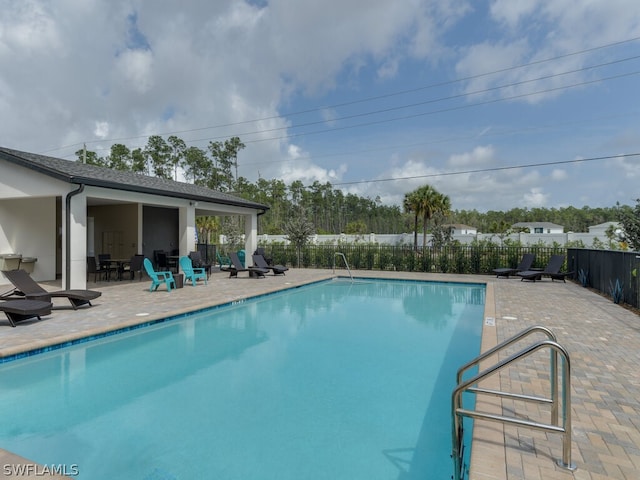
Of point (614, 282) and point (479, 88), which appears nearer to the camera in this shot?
point (614, 282)

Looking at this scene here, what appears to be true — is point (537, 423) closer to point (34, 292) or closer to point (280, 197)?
point (34, 292)

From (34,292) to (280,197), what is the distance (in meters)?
44.6

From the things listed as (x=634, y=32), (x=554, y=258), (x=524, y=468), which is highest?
(x=634, y=32)

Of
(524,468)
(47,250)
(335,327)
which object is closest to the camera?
(524,468)

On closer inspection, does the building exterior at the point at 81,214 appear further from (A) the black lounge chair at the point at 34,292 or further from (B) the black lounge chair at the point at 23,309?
(B) the black lounge chair at the point at 23,309

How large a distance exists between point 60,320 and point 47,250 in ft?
24.5

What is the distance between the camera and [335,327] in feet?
28.1

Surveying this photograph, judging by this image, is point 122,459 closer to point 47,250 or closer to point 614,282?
point 614,282

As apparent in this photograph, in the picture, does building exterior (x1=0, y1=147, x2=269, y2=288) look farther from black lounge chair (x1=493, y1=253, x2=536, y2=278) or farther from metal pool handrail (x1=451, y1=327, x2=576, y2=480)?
black lounge chair (x1=493, y1=253, x2=536, y2=278)

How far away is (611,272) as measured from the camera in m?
10.8

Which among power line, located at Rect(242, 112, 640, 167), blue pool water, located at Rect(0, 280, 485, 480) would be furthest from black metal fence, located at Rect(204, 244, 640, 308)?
power line, located at Rect(242, 112, 640, 167)

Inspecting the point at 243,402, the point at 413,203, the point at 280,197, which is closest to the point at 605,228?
the point at 413,203

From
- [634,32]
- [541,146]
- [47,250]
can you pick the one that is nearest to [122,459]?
[47,250]

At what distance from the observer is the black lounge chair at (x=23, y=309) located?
6.88 metres
